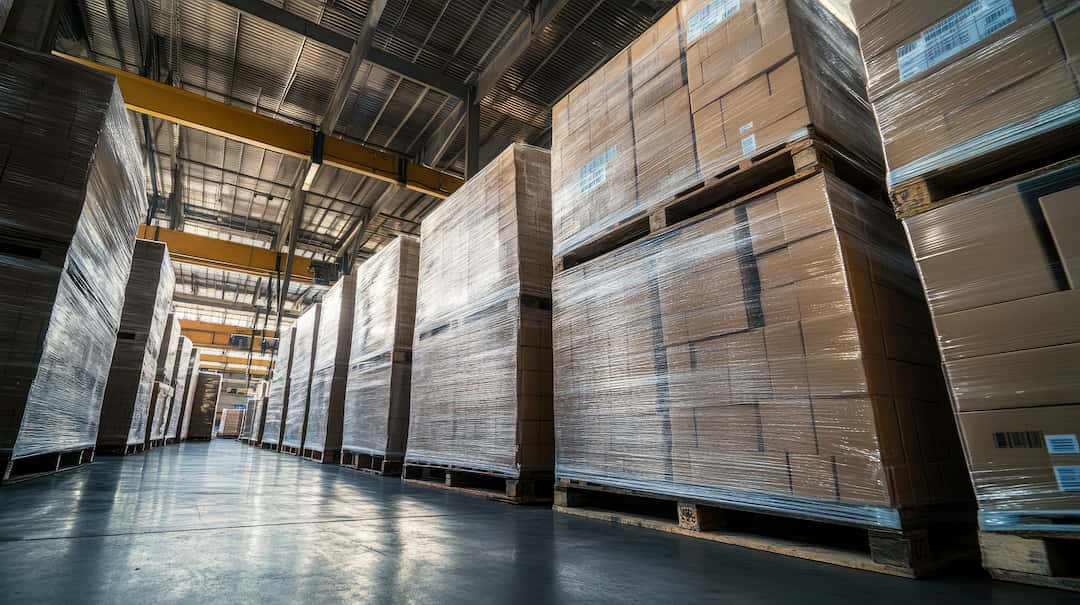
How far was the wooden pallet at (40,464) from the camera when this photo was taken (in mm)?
3146

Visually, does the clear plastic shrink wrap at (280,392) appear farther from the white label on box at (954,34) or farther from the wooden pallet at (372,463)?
the white label on box at (954,34)

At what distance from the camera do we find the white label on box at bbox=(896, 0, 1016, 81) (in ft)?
5.41

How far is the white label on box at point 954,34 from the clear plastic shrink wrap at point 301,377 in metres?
8.73

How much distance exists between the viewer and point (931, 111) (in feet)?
5.79

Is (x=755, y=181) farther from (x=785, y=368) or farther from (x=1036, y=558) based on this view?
(x=1036, y=558)

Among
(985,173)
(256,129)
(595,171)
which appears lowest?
(985,173)

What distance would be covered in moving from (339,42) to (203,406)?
14.1 meters

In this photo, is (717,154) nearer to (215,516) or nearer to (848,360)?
(848,360)

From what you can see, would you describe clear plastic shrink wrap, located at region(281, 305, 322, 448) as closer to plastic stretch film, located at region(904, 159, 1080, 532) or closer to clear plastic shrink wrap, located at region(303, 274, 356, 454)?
clear plastic shrink wrap, located at region(303, 274, 356, 454)

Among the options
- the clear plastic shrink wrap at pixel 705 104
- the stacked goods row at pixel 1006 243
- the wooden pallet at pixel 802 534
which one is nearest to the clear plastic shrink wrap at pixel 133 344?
the clear plastic shrink wrap at pixel 705 104

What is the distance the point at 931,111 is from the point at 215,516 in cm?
356

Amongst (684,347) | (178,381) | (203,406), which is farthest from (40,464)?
(203,406)

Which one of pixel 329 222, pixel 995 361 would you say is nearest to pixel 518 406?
pixel 995 361

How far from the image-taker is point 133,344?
666cm
